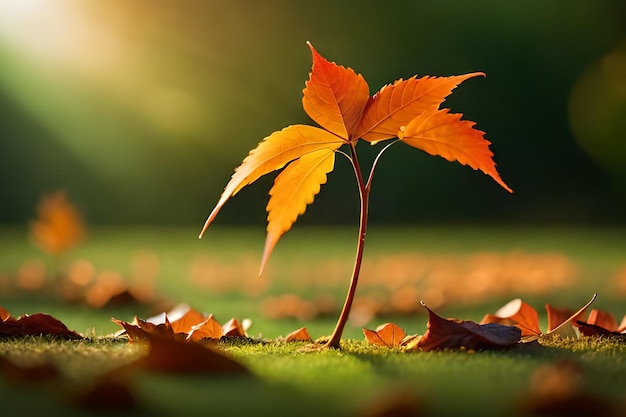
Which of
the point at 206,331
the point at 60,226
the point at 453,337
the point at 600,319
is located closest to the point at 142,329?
the point at 206,331

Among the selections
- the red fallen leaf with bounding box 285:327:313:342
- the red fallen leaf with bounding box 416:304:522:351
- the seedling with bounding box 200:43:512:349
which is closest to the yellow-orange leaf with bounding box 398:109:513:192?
the seedling with bounding box 200:43:512:349

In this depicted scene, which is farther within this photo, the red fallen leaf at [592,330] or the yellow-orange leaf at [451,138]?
the red fallen leaf at [592,330]

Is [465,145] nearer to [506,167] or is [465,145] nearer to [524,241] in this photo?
[524,241]

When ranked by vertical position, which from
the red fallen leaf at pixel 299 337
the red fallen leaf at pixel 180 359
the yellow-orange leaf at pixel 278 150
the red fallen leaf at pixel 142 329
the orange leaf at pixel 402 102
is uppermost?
the orange leaf at pixel 402 102

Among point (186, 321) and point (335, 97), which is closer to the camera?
point (335, 97)

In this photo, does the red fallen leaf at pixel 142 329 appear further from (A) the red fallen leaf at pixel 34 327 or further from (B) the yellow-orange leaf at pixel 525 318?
(B) the yellow-orange leaf at pixel 525 318

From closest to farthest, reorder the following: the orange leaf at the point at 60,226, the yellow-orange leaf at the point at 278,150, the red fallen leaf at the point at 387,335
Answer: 1. the yellow-orange leaf at the point at 278,150
2. the red fallen leaf at the point at 387,335
3. the orange leaf at the point at 60,226

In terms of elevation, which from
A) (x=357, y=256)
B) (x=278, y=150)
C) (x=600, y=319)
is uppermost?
(x=278, y=150)

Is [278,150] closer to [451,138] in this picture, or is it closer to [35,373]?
[451,138]

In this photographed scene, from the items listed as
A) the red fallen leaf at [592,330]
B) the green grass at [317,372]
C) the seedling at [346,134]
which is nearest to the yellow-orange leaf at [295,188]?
the seedling at [346,134]
